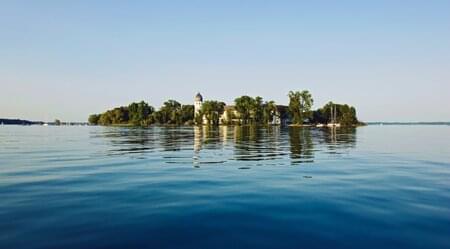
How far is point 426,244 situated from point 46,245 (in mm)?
9084

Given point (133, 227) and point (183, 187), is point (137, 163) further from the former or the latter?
point (133, 227)

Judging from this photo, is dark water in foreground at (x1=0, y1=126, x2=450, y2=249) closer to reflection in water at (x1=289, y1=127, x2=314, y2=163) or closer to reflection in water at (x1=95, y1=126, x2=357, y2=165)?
reflection in water at (x1=289, y1=127, x2=314, y2=163)

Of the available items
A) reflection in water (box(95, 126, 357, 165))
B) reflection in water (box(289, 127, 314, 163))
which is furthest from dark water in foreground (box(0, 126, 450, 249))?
reflection in water (box(95, 126, 357, 165))

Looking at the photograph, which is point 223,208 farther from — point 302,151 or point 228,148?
point 228,148

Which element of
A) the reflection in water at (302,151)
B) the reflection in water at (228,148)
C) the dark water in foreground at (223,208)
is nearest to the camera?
the dark water in foreground at (223,208)

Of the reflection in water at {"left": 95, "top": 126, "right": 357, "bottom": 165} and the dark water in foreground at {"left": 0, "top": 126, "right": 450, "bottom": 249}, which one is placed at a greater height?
the reflection in water at {"left": 95, "top": 126, "right": 357, "bottom": 165}

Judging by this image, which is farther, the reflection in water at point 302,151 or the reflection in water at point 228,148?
the reflection in water at point 228,148

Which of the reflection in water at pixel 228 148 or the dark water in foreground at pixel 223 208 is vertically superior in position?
the reflection in water at pixel 228 148

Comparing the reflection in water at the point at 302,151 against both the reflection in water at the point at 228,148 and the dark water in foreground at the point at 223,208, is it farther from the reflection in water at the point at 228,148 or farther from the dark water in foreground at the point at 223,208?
the dark water in foreground at the point at 223,208

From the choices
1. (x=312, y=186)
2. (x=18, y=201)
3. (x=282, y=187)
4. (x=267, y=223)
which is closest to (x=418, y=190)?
(x=312, y=186)

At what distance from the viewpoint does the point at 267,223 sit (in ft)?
34.3

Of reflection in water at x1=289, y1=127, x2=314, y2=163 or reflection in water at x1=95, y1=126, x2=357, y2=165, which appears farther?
reflection in water at x1=95, y1=126, x2=357, y2=165

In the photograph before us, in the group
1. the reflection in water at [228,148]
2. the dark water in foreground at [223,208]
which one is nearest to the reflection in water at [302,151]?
the reflection in water at [228,148]

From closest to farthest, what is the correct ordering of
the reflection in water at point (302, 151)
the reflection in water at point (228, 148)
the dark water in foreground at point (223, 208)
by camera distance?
the dark water in foreground at point (223, 208), the reflection in water at point (302, 151), the reflection in water at point (228, 148)
